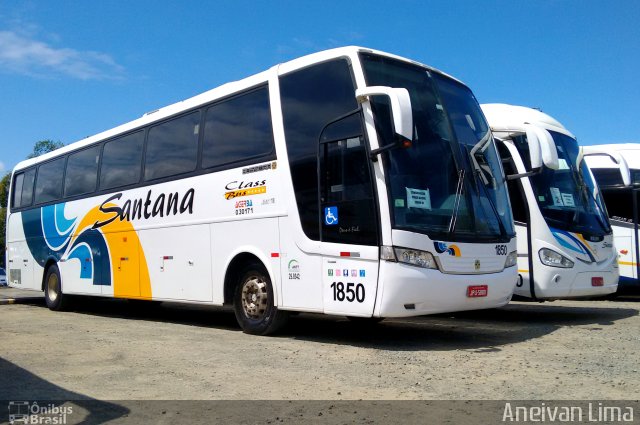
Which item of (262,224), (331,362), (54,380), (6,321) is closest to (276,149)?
(262,224)

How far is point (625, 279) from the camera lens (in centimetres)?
1407

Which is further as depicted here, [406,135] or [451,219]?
[451,219]

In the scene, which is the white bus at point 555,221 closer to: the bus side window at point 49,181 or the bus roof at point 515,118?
the bus roof at point 515,118

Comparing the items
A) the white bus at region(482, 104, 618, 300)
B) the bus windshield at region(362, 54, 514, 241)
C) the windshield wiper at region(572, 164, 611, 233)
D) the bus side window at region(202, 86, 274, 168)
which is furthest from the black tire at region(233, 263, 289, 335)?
the windshield wiper at region(572, 164, 611, 233)

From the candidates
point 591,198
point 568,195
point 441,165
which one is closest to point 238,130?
point 441,165

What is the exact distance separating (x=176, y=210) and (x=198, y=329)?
6.84ft

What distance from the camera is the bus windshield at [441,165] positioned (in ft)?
24.2

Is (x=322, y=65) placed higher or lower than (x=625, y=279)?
higher

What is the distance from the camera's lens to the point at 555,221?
995 cm

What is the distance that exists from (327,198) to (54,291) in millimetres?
10049

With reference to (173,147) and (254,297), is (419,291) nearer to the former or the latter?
(254,297)

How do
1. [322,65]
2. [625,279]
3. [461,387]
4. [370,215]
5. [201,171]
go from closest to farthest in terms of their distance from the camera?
[461,387], [370,215], [322,65], [201,171], [625,279]

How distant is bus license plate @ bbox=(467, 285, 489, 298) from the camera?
25.1ft

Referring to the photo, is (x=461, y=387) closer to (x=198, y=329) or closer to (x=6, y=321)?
(x=198, y=329)
